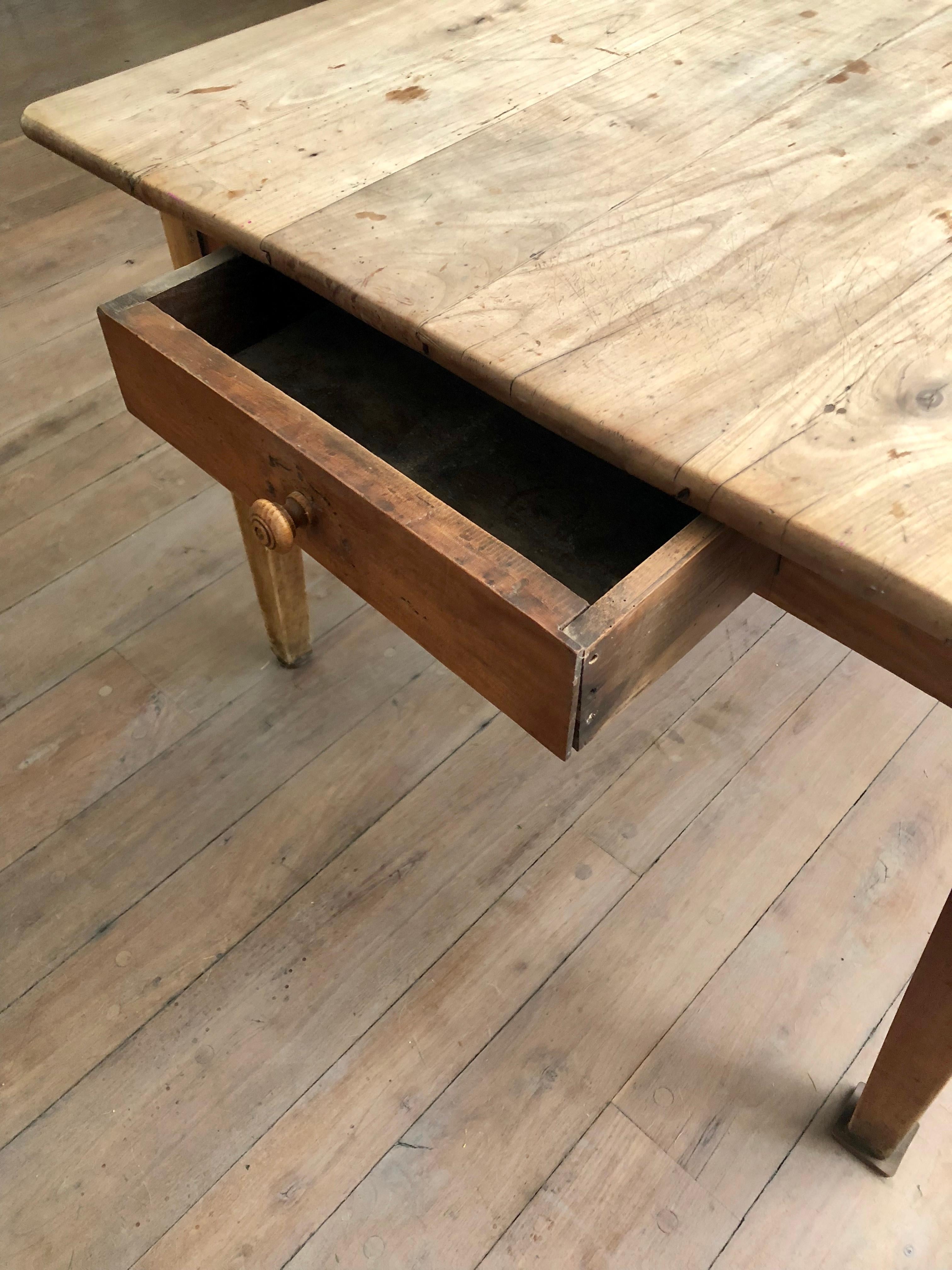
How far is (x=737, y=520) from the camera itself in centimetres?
50

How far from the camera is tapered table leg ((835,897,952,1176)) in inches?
25.0

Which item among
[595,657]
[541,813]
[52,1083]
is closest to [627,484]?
[595,657]

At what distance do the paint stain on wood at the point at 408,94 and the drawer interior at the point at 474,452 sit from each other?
0.17 m

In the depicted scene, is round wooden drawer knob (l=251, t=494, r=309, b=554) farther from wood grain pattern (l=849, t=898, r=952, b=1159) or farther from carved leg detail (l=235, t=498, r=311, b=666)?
wood grain pattern (l=849, t=898, r=952, b=1159)

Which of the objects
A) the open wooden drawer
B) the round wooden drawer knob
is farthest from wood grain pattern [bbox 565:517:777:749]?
the round wooden drawer knob

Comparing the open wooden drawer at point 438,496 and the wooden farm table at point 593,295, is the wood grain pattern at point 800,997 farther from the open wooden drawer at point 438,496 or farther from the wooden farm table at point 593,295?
the open wooden drawer at point 438,496

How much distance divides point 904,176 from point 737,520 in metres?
0.37

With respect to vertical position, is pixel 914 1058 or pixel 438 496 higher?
pixel 438 496

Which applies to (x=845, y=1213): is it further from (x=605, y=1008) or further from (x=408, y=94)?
(x=408, y=94)

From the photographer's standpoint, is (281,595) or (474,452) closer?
(474,452)

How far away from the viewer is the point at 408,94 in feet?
2.69

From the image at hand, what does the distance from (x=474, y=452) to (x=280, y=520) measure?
21cm

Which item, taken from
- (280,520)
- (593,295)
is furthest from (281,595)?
(593,295)

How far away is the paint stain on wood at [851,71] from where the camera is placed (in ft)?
Result: 2.66
